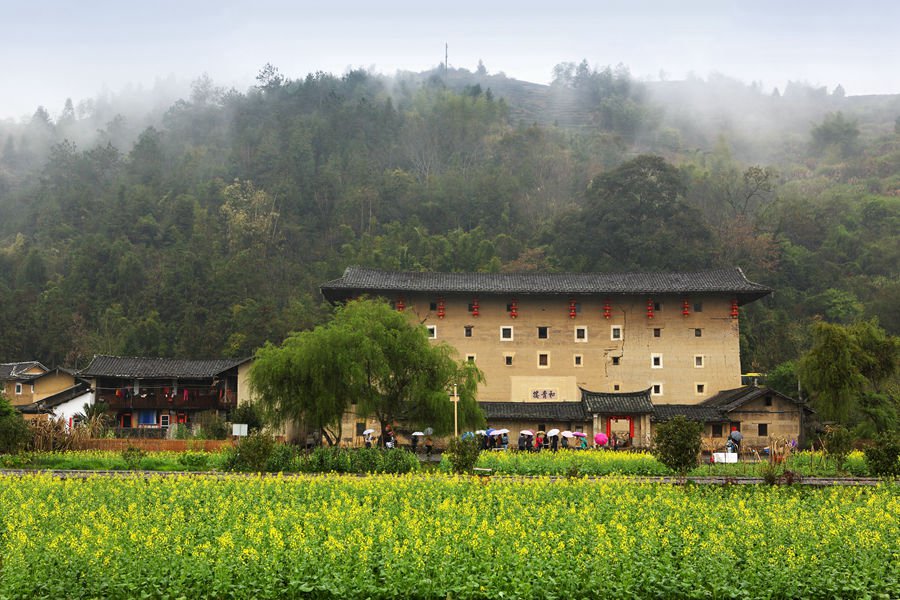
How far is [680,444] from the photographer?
22.3m

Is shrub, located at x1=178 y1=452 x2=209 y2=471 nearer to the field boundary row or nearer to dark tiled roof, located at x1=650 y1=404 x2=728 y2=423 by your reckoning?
the field boundary row

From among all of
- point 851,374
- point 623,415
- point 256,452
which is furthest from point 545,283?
point 256,452

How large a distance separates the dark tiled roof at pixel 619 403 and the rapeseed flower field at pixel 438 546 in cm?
2279

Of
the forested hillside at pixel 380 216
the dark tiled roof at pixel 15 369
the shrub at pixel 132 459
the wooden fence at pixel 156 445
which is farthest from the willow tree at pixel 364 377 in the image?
the forested hillside at pixel 380 216

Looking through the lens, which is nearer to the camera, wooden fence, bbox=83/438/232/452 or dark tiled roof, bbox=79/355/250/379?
wooden fence, bbox=83/438/232/452

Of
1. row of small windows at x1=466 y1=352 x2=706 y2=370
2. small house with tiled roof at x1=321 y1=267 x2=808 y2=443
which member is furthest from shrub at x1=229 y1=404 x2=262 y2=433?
row of small windows at x1=466 y1=352 x2=706 y2=370

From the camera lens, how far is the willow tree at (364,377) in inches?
1226

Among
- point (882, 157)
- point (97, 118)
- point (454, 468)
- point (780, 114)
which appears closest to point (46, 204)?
point (97, 118)

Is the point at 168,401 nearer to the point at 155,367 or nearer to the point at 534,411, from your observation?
the point at 155,367

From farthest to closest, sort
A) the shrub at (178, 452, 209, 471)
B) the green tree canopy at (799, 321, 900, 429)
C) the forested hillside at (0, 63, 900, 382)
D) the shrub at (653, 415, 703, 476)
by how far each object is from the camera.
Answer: the forested hillside at (0, 63, 900, 382), the green tree canopy at (799, 321, 900, 429), the shrub at (178, 452, 209, 471), the shrub at (653, 415, 703, 476)

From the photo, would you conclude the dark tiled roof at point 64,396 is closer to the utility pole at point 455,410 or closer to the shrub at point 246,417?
the shrub at point 246,417

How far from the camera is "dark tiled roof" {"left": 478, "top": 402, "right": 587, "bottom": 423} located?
4226 cm

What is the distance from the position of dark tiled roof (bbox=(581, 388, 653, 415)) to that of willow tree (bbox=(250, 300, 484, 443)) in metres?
8.83

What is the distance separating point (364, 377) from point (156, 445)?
8.09 m
